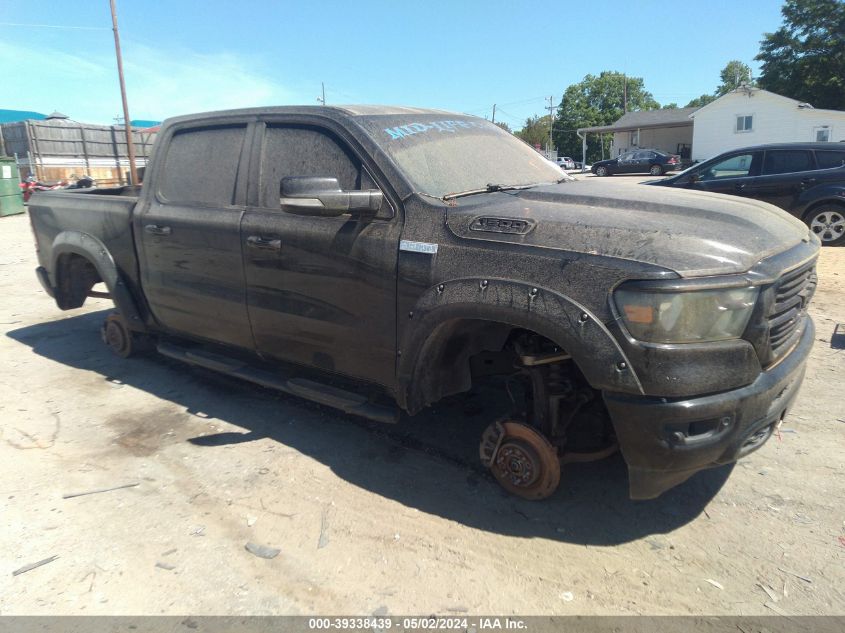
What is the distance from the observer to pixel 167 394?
475cm

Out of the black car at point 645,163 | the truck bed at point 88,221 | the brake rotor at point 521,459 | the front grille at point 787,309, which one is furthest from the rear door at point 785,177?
the black car at point 645,163

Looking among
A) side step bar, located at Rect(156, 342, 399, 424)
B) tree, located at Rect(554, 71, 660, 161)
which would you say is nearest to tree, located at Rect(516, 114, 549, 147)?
tree, located at Rect(554, 71, 660, 161)

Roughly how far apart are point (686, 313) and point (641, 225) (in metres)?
0.45

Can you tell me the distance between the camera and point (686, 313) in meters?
2.38

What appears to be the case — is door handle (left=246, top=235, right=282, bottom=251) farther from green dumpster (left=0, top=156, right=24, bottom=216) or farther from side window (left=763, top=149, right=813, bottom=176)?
green dumpster (left=0, top=156, right=24, bottom=216)

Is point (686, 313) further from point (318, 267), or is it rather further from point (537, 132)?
point (537, 132)

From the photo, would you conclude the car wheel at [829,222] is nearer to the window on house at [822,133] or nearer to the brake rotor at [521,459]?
the brake rotor at [521,459]

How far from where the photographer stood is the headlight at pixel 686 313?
93.3 inches

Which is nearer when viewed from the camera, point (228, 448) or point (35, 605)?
point (35, 605)

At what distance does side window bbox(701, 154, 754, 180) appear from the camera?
9977 millimetres

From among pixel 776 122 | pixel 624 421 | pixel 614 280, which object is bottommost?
pixel 624 421

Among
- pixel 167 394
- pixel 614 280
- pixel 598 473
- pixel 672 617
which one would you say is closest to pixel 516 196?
pixel 614 280

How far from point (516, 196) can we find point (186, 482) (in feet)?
7.97

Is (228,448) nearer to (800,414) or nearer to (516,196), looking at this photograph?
(516,196)
